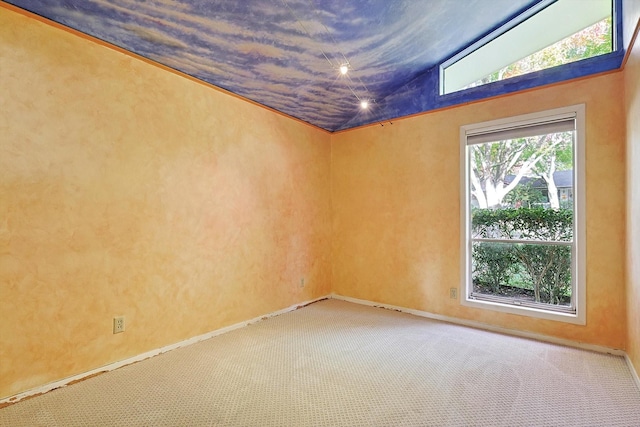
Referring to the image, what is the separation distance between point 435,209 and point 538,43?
1.87 metres

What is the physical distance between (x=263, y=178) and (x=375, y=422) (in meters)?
2.59

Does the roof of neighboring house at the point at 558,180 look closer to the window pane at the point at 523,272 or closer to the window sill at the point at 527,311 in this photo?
the window pane at the point at 523,272

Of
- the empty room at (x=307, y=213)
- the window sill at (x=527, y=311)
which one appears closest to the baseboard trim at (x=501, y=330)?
the empty room at (x=307, y=213)

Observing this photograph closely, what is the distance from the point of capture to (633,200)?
2.19 meters

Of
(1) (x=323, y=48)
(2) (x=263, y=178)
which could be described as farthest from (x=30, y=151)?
(1) (x=323, y=48)

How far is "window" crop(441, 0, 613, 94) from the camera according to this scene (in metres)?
2.64

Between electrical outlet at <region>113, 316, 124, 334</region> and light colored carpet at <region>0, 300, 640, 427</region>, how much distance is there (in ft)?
0.97

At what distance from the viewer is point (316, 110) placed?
12.4 feet

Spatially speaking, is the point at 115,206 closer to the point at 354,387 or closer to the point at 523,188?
the point at 354,387

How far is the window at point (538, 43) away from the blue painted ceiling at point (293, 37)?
170 mm

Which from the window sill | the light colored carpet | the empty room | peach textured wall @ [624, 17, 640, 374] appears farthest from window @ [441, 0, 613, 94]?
the light colored carpet

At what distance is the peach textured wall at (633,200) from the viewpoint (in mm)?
2064

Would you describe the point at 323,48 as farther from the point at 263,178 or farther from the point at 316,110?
the point at 263,178

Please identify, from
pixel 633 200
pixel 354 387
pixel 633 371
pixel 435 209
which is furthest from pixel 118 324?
pixel 633 200
